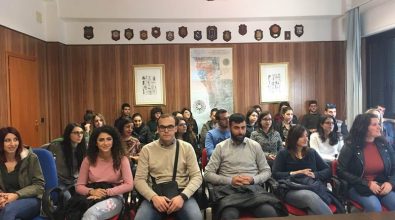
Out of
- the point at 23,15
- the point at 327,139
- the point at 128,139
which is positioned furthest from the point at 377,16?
the point at 23,15

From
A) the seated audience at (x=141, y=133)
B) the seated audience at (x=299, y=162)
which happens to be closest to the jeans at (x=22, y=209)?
the seated audience at (x=299, y=162)

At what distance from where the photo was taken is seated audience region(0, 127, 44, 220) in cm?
284

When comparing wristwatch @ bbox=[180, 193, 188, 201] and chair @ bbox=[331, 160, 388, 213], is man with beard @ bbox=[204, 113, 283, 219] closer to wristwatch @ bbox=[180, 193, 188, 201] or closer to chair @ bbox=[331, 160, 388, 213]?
wristwatch @ bbox=[180, 193, 188, 201]

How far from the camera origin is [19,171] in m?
2.95

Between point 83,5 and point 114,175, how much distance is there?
178 inches

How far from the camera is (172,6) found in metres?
6.76

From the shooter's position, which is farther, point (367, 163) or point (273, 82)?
point (273, 82)

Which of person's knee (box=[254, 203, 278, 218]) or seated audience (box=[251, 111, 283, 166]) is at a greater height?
seated audience (box=[251, 111, 283, 166])

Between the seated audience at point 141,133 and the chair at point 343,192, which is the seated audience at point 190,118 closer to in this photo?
the seated audience at point 141,133

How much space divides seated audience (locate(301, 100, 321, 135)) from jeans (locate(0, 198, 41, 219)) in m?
5.35

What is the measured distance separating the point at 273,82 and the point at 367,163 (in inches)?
166

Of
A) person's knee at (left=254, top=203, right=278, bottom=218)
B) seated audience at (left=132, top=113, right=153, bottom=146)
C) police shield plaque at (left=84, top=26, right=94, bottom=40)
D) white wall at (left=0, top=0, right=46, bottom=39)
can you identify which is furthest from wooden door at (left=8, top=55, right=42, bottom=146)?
person's knee at (left=254, top=203, right=278, bottom=218)

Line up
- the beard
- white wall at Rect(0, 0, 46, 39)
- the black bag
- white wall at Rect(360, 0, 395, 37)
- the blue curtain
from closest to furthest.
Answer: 1. the black bag
2. the beard
3. white wall at Rect(0, 0, 46, 39)
4. white wall at Rect(360, 0, 395, 37)
5. the blue curtain

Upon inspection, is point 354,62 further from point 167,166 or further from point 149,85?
point 167,166
